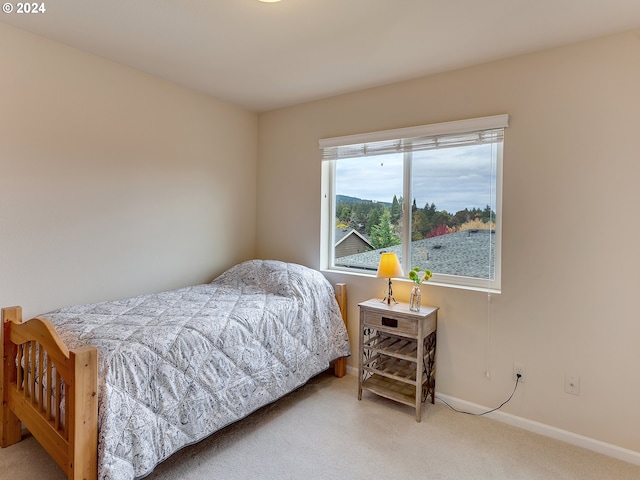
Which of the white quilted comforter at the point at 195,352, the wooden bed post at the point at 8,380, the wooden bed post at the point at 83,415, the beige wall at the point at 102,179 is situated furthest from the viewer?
the beige wall at the point at 102,179

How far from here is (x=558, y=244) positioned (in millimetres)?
2184

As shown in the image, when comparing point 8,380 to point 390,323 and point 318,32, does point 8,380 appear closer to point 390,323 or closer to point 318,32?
point 390,323

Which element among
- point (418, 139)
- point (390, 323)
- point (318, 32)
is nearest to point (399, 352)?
point (390, 323)

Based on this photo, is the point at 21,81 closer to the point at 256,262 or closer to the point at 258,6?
the point at 258,6

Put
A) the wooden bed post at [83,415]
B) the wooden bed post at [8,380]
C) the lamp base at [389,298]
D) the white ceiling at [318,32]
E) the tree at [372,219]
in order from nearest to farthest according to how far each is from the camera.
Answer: the wooden bed post at [83,415]
the white ceiling at [318,32]
the wooden bed post at [8,380]
the lamp base at [389,298]
the tree at [372,219]

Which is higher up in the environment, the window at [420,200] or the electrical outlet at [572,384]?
the window at [420,200]

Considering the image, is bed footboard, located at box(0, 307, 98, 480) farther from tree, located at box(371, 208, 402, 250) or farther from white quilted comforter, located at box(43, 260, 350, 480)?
tree, located at box(371, 208, 402, 250)

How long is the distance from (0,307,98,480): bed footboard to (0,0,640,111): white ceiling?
162cm

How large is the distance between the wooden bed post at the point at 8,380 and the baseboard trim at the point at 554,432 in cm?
265

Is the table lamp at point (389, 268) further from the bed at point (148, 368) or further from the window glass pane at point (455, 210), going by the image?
the bed at point (148, 368)

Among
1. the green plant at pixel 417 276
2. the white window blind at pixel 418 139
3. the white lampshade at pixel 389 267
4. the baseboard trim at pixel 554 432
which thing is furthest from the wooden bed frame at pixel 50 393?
the white window blind at pixel 418 139

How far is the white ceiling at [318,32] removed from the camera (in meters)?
1.80

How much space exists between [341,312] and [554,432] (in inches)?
62.6

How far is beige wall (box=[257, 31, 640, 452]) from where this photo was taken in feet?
6.57
